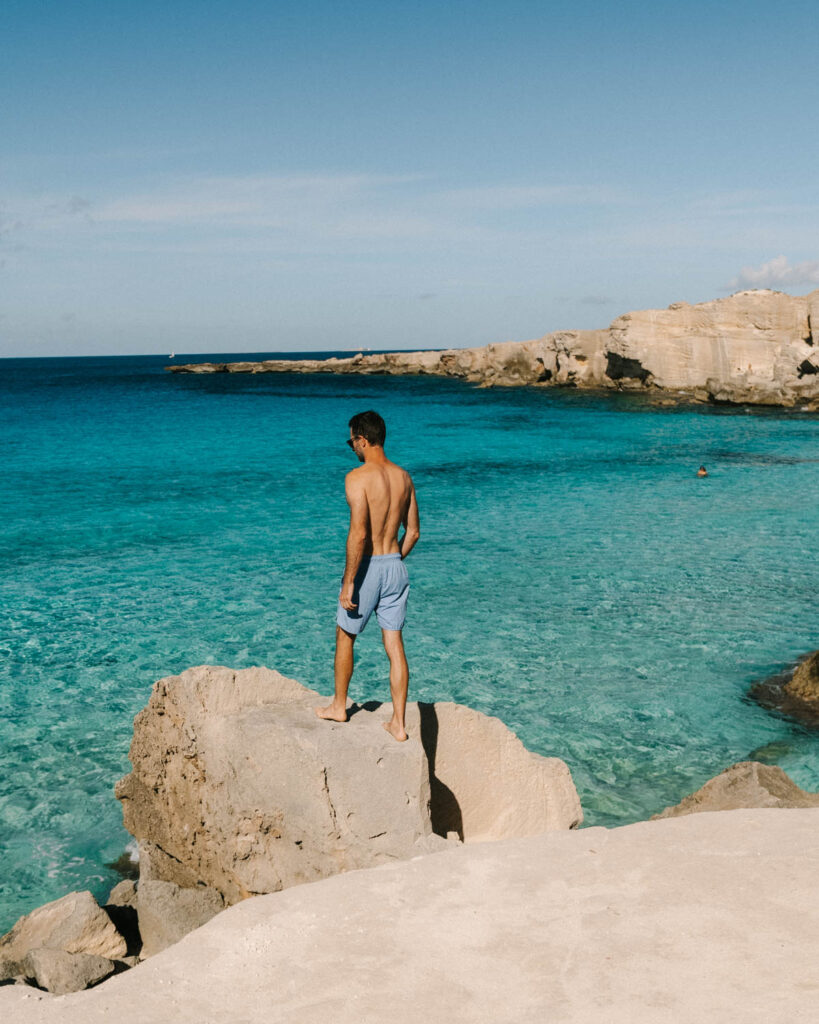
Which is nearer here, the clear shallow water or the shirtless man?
the shirtless man

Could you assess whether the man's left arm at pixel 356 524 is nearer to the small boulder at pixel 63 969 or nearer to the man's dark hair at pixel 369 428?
the man's dark hair at pixel 369 428

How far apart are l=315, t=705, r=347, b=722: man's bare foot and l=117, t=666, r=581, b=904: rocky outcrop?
8 centimetres

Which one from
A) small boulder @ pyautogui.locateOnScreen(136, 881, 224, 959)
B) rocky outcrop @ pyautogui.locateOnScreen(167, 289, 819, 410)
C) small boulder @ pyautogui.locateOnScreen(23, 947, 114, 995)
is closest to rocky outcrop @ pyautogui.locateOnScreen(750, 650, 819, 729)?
small boulder @ pyautogui.locateOnScreen(136, 881, 224, 959)

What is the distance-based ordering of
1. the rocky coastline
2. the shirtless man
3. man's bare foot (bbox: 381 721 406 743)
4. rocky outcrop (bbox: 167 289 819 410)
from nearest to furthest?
the rocky coastline → man's bare foot (bbox: 381 721 406 743) → the shirtless man → rocky outcrop (bbox: 167 289 819 410)

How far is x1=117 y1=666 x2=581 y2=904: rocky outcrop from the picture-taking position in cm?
502

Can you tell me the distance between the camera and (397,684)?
5.49 metres

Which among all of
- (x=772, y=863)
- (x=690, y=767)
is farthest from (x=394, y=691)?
(x=690, y=767)

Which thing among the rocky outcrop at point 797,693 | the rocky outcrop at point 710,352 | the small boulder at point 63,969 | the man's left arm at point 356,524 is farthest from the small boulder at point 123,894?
the rocky outcrop at point 710,352

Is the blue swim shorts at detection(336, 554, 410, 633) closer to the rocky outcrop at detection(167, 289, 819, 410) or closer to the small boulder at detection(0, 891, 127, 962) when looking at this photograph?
the small boulder at detection(0, 891, 127, 962)

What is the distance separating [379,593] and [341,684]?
653 mm

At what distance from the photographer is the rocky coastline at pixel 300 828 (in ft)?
13.6

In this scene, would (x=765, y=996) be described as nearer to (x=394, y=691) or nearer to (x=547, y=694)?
(x=394, y=691)

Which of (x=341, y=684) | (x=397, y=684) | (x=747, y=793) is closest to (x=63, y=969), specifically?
(x=341, y=684)

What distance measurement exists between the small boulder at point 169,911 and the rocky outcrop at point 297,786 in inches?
5.2
